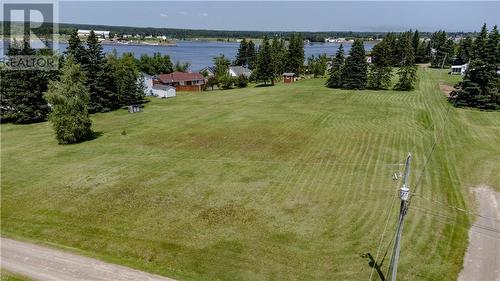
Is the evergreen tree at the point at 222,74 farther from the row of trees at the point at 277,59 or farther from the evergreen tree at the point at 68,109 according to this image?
the evergreen tree at the point at 68,109

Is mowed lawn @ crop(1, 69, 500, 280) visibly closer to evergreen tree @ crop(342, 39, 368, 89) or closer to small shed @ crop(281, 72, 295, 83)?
evergreen tree @ crop(342, 39, 368, 89)

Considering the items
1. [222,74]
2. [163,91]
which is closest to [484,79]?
[163,91]

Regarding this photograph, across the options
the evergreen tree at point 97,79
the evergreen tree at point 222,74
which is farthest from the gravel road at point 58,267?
the evergreen tree at point 222,74

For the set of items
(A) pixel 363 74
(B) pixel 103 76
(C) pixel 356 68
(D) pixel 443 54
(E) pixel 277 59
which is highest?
(D) pixel 443 54

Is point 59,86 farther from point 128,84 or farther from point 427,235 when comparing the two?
point 427,235

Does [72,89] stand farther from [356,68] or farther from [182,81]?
[356,68]

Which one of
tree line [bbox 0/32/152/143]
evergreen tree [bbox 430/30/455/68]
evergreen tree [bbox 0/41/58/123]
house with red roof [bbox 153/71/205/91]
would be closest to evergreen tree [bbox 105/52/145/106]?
tree line [bbox 0/32/152/143]
